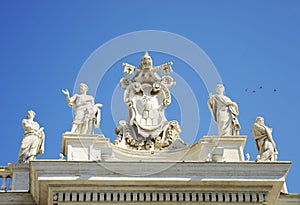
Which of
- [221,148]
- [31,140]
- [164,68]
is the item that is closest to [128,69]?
[164,68]

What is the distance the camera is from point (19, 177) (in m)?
23.3

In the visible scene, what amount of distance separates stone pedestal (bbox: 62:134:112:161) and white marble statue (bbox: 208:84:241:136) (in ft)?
10.7

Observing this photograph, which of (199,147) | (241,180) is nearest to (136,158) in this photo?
(199,147)

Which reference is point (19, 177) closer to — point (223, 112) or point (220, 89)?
point (223, 112)

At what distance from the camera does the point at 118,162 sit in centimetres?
2170

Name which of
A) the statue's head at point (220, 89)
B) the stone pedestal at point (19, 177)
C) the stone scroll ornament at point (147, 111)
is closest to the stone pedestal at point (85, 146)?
the stone scroll ornament at point (147, 111)

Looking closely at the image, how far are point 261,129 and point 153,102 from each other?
324 cm

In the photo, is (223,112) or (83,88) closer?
(223,112)

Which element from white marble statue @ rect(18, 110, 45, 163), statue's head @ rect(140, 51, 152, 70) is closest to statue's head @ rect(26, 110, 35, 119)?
white marble statue @ rect(18, 110, 45, 163)

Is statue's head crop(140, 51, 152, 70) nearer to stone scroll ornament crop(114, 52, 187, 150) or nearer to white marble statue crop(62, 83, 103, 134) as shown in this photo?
stone scroll ornament crop(114, 52, 187, 150)

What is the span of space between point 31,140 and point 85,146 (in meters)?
1.92

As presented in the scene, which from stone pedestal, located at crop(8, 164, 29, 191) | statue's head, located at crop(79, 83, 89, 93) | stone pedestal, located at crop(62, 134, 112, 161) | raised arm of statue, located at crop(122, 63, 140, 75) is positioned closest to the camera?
stone pedestal, located at crop(62, 134, 112, 161)

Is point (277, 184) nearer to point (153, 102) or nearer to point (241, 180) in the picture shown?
point (241, 180)

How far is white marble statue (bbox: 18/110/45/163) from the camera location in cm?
2373
